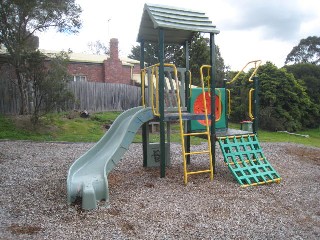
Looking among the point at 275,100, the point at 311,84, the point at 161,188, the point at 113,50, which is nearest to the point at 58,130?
the point at 161,188

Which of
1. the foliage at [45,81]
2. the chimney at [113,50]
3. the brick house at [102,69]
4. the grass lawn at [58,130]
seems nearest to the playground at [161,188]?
the grass lawn at [58,130]

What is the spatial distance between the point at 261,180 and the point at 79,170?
3.99 m

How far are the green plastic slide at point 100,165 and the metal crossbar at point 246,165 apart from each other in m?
1.87

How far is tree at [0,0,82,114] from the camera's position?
15.3 metres

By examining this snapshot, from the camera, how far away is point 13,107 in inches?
718

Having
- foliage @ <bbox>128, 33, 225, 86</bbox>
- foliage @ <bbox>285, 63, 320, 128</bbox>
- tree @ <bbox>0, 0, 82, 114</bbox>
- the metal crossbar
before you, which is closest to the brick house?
foliage @ <bbox>128, 33, 225, 86</bbox>

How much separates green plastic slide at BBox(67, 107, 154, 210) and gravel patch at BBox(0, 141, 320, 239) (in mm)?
247

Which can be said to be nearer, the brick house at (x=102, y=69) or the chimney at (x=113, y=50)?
the brick house at (x=102, y=69)

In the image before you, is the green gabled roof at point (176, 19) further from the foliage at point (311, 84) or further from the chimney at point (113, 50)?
the foliage at point (311, 84)

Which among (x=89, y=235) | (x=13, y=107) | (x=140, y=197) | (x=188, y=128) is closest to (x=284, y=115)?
(x=188, y=128)

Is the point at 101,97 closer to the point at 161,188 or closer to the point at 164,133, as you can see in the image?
the point at 164,133

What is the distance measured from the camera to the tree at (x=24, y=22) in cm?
1529

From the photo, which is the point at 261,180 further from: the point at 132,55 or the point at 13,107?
the point at 132,55

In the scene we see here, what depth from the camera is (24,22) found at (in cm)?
1652
